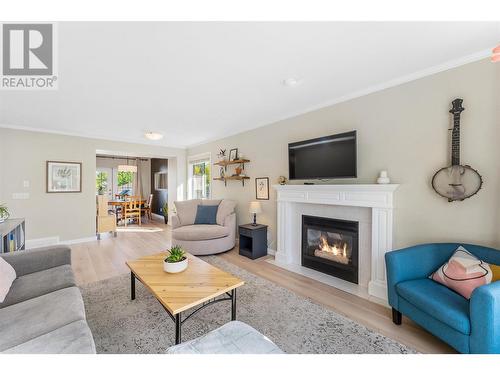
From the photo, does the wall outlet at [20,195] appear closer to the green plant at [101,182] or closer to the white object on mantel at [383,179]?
the green plant at [101,182]

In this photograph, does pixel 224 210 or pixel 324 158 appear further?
pixel 224 210

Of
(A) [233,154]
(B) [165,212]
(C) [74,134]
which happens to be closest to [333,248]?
(A) [233,154]

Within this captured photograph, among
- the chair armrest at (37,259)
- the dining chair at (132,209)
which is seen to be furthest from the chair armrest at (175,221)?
the dining chair at (132,209)

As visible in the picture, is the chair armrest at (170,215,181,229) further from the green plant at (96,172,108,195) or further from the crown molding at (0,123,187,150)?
the green plant at (96,172,108,195)

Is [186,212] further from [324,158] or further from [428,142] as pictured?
[428,142]

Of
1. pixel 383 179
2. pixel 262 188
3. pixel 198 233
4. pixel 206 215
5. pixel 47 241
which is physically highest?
pixel 383 179

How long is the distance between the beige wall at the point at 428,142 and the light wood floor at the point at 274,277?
790mm

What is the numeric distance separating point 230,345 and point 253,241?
2.42 meters

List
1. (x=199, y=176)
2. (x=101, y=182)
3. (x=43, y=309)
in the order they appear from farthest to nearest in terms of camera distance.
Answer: (x=101, y=182)
(x=199, y=176)
(x=43, y=309)

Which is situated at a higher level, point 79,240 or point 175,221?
point 175,221

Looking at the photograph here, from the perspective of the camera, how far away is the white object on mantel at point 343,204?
226cm

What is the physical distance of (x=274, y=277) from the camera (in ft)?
9.24
